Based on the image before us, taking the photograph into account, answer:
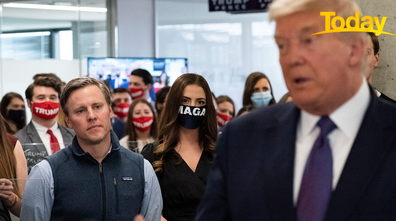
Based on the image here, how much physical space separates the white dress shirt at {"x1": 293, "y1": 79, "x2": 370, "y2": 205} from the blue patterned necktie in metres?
0.02

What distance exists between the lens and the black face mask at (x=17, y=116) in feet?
17.5

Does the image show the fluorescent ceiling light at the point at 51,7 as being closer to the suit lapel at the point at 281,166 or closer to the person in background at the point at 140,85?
the person in background at the point at 140,85

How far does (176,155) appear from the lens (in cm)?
298

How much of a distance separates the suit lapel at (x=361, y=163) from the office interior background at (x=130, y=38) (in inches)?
378

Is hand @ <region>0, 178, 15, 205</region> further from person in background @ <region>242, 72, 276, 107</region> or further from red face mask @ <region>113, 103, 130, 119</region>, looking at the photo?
red face mask @ <region>113, 103, 130, 119</region>

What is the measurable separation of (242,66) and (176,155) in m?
8.58

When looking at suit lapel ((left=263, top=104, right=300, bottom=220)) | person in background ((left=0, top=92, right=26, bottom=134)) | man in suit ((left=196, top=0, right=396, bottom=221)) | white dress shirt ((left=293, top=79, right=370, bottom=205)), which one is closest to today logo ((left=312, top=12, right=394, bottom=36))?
man in suit ((left=196, top=0, right=396, bottom=221))

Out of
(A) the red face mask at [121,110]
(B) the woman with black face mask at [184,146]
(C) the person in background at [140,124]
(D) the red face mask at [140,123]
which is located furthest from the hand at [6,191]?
(A) the red face mask at [121,110]

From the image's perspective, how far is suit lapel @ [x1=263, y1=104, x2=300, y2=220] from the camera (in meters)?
1.00

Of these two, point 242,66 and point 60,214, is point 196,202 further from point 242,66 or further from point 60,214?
point 242,66

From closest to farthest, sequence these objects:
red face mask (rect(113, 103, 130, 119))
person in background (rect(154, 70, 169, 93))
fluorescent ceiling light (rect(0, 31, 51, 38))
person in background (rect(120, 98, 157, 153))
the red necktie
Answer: the red necktie
person in background (rect(120, 98, 157, 153))
red face mask (rect(113, 103, 130, 119))
person in background (rect(154, 70, 169, 93))
fluorescent ceiling light (rect(0, 31, 51, 38))

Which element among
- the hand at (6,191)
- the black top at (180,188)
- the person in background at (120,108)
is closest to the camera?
the hand at (6,191)

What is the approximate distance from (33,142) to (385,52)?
9.74 ft

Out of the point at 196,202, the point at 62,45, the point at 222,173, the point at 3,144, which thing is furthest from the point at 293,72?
the point at 62,45
